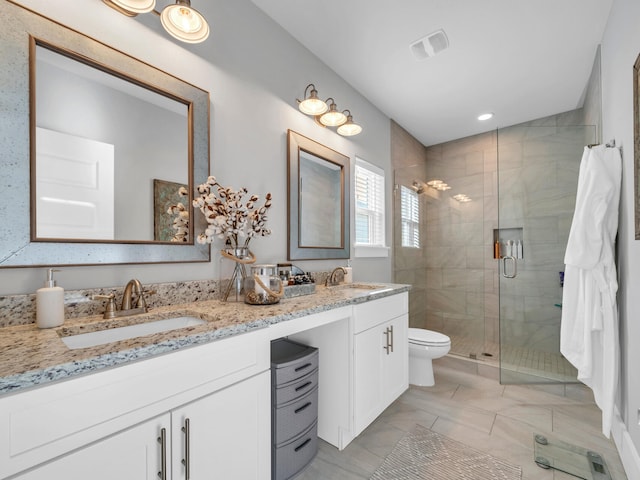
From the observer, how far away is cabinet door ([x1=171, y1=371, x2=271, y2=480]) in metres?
0.91

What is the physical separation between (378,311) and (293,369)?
0.69 metres

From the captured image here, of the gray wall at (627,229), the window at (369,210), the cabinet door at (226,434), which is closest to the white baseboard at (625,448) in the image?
the gray wall at (627,229)

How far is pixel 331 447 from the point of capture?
1.74 m

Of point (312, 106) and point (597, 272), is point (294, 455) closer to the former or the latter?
point (597, 272)

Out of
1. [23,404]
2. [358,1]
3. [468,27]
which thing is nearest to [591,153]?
[468,27]

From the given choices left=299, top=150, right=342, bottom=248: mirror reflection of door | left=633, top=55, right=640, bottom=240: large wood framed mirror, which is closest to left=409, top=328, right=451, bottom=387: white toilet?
left=299, top=150, right=342, bottom=248: mirror reflection of door

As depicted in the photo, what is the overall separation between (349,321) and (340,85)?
2050 millimetres

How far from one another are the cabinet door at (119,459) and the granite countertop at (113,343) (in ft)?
0.64

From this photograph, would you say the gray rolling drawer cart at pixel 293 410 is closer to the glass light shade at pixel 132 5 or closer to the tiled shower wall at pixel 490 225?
the glass light shade at pixel 132 5

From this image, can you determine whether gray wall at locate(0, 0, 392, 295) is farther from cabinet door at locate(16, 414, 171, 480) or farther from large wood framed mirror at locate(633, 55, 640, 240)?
large wood framed mirror at locate(633, 55, 640, 240)

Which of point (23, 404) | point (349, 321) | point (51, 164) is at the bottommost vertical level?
point (349, 321)

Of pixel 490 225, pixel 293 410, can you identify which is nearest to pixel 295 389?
pixel 293 410

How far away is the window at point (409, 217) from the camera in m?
3.46

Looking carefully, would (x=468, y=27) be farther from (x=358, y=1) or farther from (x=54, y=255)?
(x=54, y=255)
